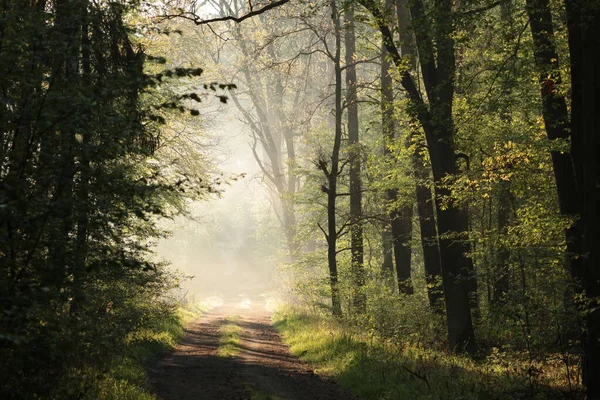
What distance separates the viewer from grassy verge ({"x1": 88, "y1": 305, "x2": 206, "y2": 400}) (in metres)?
8.59

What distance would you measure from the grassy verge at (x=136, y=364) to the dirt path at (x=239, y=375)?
37 cm

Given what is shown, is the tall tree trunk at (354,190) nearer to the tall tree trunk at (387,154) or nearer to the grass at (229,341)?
the tall tree trunk at (387,154)

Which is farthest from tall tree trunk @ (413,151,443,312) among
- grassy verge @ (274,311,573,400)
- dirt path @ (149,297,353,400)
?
dirt path @ (149,297,353,400)

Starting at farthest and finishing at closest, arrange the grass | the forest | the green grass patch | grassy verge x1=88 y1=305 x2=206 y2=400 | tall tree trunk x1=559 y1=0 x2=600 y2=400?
the grass < the green grass patch < grassy verge x1=88 y1=305 x2=206 y2=400 < tall tree trunk x1=559 y1=0 x2=600 y2=400 < the forest

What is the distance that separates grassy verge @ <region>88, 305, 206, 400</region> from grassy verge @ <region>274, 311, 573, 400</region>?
12.9 feet

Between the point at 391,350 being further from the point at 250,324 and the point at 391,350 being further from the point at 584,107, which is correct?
the point at 250,324

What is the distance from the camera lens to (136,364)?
12094 millimetres

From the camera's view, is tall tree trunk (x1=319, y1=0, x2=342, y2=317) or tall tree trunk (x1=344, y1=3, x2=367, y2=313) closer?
tall tree trunk (x1=344, y1=3, x2=367, y2=313)

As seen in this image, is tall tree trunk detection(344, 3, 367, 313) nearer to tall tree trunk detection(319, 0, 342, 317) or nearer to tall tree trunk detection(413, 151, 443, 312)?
tall tree trunk detection(319, 0, 342, 317)

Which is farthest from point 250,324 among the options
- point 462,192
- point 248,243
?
point 248,243

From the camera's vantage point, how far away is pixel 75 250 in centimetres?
627

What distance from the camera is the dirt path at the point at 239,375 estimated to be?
1055 cm

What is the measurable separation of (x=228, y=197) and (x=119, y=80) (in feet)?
295

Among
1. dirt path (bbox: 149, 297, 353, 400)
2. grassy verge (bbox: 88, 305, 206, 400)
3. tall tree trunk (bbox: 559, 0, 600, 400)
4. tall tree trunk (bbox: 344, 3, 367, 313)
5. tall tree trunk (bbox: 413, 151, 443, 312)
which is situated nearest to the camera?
tall tree trunk (bbox: 559, 0, 600, 400)
